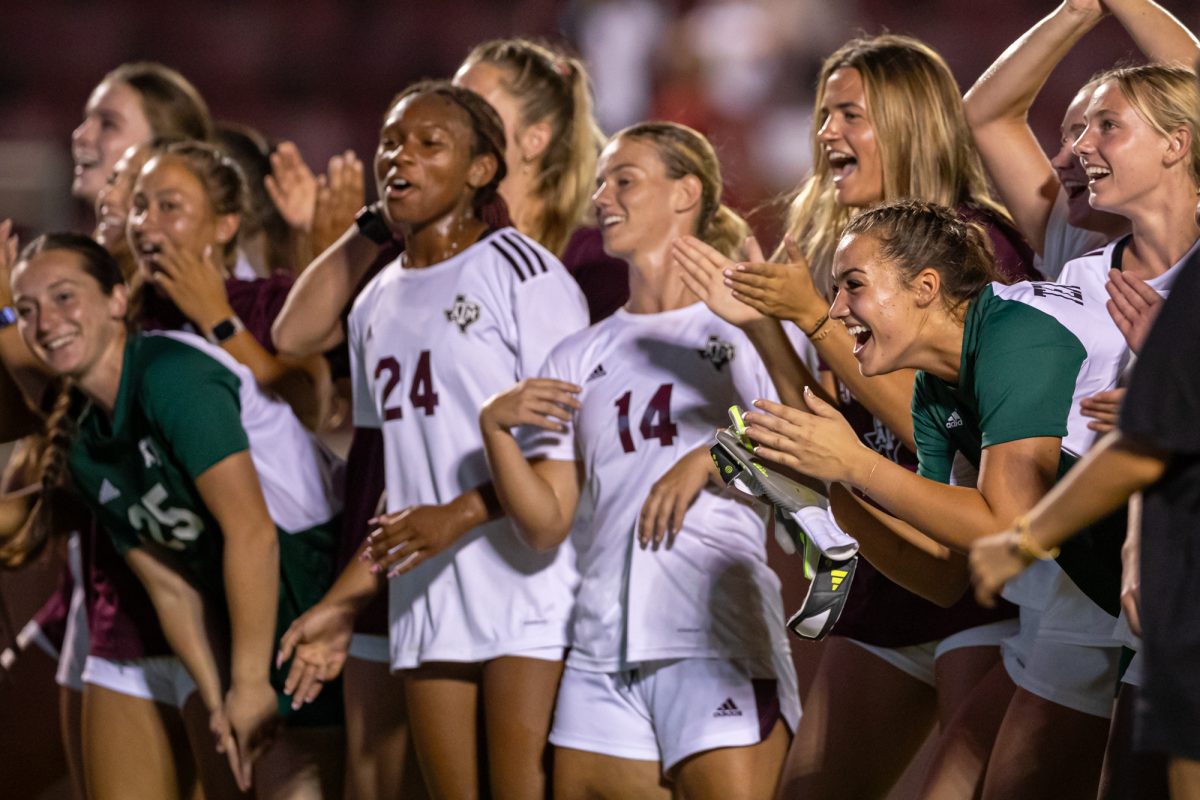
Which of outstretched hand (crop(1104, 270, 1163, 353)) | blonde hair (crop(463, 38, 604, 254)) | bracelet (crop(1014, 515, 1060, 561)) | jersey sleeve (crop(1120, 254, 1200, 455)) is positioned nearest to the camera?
jersey sleeve (crop(1120, 254, 1200, 455))

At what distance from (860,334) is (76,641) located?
2390 millimetres

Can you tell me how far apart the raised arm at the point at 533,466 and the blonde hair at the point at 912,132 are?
60cm

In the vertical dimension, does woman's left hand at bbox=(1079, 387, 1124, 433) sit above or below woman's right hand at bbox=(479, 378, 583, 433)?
above

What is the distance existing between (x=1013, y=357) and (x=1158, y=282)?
1.50ft

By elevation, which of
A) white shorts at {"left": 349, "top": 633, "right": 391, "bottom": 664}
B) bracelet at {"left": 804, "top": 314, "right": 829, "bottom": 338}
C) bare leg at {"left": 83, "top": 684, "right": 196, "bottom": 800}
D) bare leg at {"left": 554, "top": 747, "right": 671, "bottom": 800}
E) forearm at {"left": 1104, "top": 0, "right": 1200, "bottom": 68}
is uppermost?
forearm at {"left": 1104, "top": 0, "right": 1200, "bottom": 68}

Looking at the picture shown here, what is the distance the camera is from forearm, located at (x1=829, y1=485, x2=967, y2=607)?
9.07ft

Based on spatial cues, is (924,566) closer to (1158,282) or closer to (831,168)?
(1158,282)

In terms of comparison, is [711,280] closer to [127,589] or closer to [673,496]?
[673,496]

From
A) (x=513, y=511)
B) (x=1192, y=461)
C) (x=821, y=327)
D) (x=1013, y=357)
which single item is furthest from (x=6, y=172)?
(x=1192, y=461)

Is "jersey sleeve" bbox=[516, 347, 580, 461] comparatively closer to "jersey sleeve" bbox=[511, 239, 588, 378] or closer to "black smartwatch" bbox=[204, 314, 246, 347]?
"jersey sleeve" bbox=[511, 239, 588, 378]

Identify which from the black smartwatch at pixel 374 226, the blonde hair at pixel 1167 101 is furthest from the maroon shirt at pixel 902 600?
the black smartwatch at pixel 374 226

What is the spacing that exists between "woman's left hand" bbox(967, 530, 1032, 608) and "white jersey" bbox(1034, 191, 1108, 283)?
1.32 metres

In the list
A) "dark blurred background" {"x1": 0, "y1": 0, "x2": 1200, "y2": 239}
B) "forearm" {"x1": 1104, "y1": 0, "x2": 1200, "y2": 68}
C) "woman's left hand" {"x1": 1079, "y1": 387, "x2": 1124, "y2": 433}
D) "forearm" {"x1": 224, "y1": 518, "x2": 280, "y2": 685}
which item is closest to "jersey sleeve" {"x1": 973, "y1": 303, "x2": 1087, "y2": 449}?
"woman's left hand" {"x1": 1079, "y1": 387, "x2": 1124, "y2": 433}

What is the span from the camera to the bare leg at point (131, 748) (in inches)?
147
